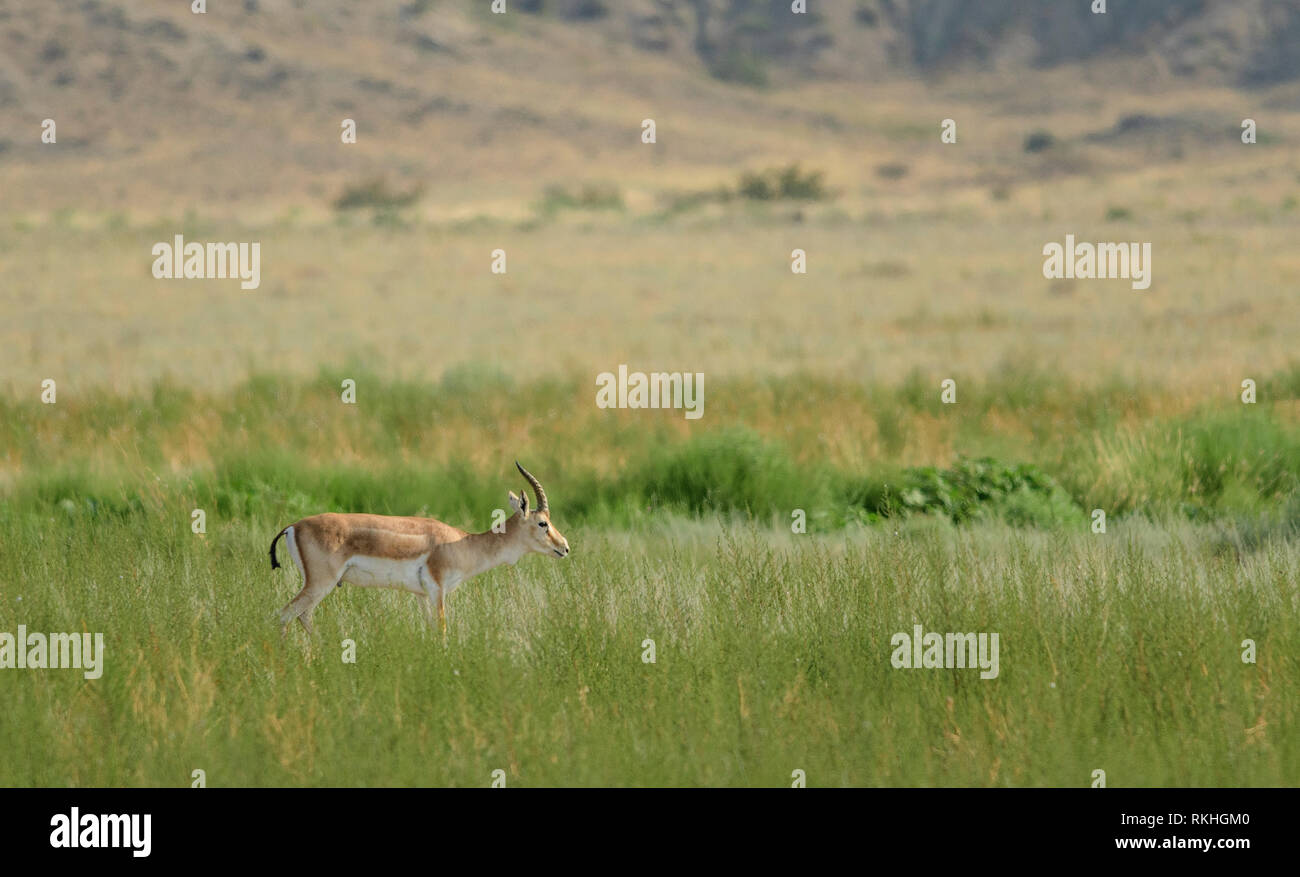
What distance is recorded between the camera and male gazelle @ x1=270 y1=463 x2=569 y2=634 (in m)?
6.82

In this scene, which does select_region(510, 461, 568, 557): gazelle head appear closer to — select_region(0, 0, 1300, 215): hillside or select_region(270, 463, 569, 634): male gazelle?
select_region(270, 463, 569, 634): male gazelle

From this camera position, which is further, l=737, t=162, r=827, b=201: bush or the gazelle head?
l=737, t=162, r=827, b=201: bush

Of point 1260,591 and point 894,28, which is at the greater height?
point 894,28

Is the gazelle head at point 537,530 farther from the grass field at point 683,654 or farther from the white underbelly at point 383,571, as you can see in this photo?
the grass field at point 683,654

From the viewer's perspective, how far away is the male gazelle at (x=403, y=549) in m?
6.82

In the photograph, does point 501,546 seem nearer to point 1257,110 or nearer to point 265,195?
point 265,195

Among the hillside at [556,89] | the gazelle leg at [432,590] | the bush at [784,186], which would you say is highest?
the hillside at [556,89]

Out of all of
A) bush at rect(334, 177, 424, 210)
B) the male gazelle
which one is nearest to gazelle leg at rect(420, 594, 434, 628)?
the male gazelle

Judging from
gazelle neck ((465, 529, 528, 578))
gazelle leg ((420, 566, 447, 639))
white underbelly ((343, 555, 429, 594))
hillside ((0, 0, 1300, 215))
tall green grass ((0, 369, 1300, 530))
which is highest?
hillside ((0, 0, 1300, 215))

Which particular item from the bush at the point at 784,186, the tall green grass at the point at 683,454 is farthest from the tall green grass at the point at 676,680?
the bush at the point at 784,186

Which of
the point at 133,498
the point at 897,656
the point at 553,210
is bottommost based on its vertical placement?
the point at 897,656

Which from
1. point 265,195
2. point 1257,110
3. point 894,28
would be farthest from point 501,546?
point 894,28
